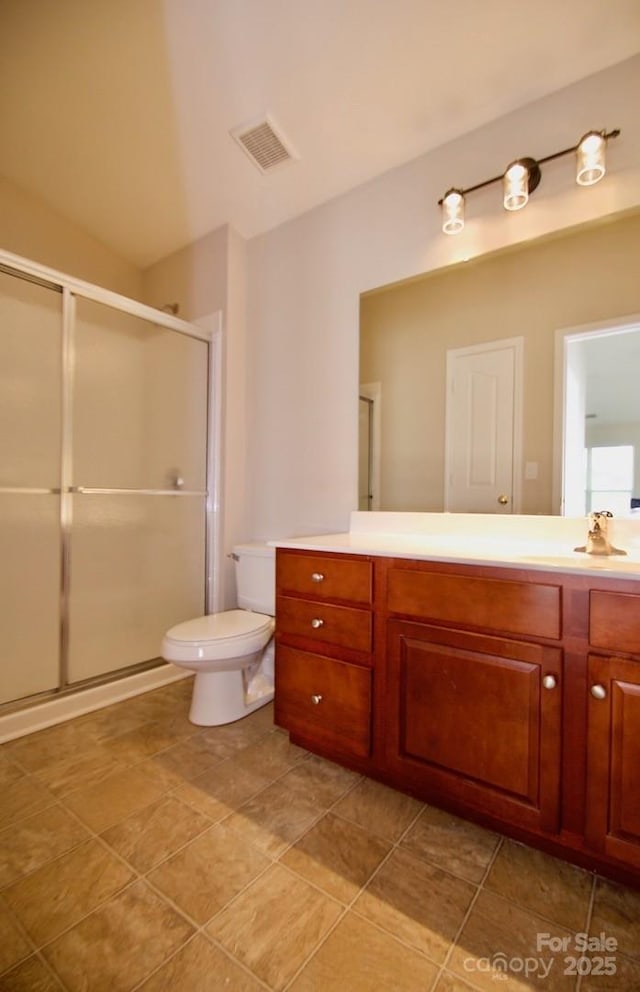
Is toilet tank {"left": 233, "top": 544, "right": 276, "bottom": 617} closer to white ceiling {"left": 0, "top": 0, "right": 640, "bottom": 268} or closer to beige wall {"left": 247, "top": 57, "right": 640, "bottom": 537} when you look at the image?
beige wall {"left": 247, "top": 57, "right": 640, "bottom": 537}

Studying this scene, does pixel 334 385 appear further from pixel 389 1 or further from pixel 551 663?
pixel 551 663

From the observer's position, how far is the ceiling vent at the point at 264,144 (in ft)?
5.96

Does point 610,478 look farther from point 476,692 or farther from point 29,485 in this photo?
point 29,485

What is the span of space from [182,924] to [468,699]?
85cm

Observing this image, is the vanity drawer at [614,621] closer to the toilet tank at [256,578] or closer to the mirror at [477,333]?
the mirror at [477,333]

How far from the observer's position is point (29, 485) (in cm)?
190

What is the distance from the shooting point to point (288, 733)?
1697 mm

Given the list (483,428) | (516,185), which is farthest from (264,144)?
(483,428)

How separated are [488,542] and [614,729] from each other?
692mm

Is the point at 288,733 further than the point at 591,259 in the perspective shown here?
Yes

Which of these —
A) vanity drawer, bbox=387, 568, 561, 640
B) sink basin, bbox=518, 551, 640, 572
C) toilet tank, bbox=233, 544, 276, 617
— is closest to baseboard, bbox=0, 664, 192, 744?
toilet tank, bbox=233, 544, 276, 617

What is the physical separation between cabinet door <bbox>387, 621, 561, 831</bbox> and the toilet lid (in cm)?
69

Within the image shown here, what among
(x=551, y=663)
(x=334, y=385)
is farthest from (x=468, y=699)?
(x=334, y=385)

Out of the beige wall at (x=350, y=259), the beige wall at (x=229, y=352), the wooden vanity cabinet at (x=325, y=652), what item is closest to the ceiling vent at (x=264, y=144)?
the beige wall at (x=350, y=259)
